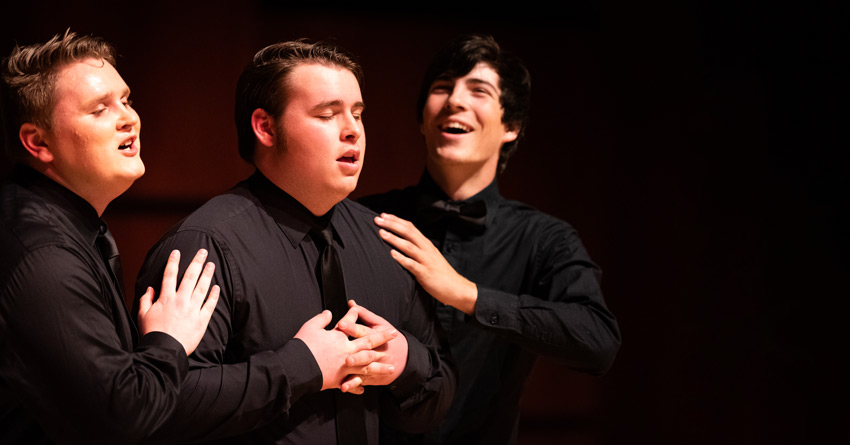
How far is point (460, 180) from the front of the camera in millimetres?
2588

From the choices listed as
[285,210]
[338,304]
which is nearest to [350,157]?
[285,210]

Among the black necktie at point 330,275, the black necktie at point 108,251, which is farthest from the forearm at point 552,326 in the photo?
the black necktie at point 108,251

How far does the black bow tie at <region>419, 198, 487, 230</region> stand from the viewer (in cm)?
251

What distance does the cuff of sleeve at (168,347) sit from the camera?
1482 mm

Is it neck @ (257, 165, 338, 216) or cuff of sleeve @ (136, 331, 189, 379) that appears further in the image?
neck @ (257, 165, 338, 216)

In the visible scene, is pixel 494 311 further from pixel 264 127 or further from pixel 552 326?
pixel 264 127

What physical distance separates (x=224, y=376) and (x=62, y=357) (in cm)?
31

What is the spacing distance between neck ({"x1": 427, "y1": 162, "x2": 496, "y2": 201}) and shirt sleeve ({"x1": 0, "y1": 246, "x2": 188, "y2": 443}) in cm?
134

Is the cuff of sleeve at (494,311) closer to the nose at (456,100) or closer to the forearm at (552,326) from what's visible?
the forearm at (552,326)

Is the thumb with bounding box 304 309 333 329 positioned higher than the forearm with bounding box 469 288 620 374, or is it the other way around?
the thumb with bounding box 304 309 333 329

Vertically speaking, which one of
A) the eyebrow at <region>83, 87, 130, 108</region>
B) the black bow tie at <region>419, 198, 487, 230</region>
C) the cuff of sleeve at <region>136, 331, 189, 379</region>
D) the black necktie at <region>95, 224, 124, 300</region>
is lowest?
the cuff of sleeve at <region>136, 331, 189, 379</region>

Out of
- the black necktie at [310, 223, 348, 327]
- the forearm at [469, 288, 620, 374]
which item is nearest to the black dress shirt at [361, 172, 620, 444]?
the forearm at [469, 288, 620, 374]

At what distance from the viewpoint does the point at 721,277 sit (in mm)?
3559

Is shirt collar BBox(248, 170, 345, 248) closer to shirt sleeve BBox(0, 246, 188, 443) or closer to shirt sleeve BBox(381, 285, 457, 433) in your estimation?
shirt sleeve BBox(381, 285, 457, 433)
